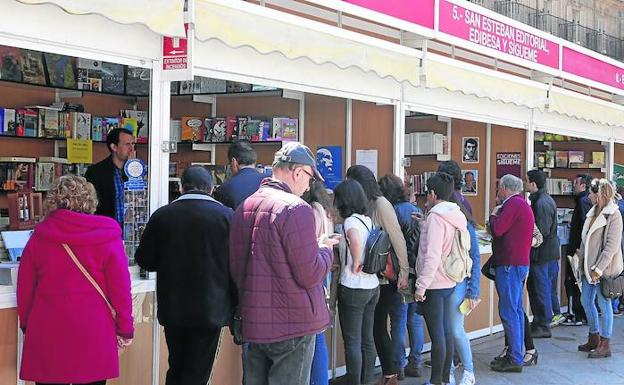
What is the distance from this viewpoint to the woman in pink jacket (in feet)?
17.7

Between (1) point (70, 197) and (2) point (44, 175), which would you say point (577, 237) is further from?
(1) point (70, 197)

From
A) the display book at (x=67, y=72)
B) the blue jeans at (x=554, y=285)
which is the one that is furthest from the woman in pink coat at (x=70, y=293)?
the blue jeans at (x=554, y=285)

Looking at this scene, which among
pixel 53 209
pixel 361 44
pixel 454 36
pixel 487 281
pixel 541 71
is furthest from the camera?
pixel 541 71

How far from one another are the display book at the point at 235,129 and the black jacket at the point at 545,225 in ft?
7.99

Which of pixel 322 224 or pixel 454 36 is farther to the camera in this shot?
pixel 454 36

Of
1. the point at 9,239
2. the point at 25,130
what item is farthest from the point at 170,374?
the point at 25,130

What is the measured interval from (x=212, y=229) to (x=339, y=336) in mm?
2410

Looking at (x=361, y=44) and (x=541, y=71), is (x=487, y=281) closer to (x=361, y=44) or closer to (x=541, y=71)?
(x=541, y=71)

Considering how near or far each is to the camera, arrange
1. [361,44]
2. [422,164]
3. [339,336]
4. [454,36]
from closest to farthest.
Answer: [361,44] < [339,336] < [454,36] < [422,164]

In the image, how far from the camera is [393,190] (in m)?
5.87

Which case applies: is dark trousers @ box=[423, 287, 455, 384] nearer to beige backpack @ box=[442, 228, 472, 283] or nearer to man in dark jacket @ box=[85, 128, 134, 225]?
beige backpack @ box=[442, 228, 472, 283]

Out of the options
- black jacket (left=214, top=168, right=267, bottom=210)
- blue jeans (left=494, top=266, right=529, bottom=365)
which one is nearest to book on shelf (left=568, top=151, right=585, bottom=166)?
blue jeans (left=494, top=266, right=529, bottom=365)

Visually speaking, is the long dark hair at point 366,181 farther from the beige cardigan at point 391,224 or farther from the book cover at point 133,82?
the book cover at point 133,82

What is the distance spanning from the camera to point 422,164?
9.13m
